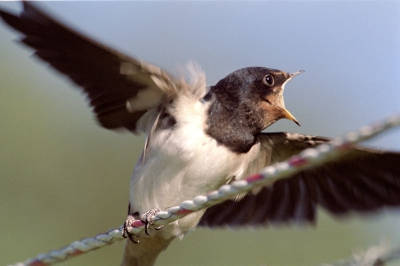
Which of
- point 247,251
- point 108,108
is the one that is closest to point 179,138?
point 108,108

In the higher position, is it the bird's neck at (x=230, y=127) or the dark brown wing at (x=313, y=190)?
the bird's neck at (x=230, y=127)

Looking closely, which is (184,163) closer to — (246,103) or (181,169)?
(181,169)

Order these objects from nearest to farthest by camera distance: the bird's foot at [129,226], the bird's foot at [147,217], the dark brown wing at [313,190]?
the bird's foot at [147,217] < the bird's foot at [129,226] < the dark brown wing at [313,190]

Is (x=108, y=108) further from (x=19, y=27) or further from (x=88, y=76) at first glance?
(x=19, y=27)

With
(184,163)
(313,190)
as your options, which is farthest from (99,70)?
(313,190)

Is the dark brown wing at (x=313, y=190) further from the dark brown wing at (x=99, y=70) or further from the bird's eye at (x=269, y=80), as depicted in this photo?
the dark brown wing at (x=99, y=70)


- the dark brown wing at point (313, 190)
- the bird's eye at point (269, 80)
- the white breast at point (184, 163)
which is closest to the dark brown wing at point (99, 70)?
the white breast at point (184, 163)

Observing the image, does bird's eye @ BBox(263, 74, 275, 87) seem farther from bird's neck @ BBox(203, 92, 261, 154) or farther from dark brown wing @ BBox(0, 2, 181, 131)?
dark brown wing @ BBox(0, 2, 181, 131)
